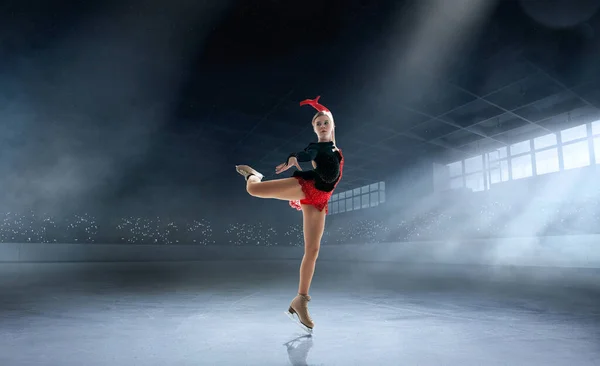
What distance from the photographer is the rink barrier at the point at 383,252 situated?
9.88 metres

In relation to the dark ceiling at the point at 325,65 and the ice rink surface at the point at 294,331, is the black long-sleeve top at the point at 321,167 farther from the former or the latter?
the dark ceiling at the point at 325,65

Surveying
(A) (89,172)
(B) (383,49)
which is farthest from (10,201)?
(B) (383,49)

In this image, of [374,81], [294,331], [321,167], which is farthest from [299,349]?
[374,81]

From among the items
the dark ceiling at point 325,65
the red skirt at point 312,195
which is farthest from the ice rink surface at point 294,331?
the dark ceiling at point 325,65

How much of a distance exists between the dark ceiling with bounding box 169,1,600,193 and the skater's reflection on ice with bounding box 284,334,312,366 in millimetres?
4673

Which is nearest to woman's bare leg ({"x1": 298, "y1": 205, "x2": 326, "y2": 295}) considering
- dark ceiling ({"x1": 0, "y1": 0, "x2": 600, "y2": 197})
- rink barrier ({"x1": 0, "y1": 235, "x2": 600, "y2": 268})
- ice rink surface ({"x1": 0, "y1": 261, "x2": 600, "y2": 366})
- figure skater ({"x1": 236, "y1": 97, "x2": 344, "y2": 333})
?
figure skater ({"x1": 236, "y1": 97, "x2": 344, "y2": 333})

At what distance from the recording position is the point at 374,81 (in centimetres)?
781

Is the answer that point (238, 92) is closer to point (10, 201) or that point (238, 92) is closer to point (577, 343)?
point (577, 343)

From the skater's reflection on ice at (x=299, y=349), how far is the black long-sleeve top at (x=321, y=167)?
0.89 m

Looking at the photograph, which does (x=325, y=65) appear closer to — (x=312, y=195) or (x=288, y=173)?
(x=312, y=195)

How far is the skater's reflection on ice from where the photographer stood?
167 centimetres

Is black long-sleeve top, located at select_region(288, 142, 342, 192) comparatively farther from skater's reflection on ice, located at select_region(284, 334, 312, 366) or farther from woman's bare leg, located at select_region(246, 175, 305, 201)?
skater's reflection on ice, located at select_region(284, 334, 312, 366)

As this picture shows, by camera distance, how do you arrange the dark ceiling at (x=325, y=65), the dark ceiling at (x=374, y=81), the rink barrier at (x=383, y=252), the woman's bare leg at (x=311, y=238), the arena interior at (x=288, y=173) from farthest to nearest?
the rink barrier at (x=383, y=252), the dark ceiling at (x=374, y=81), the dark ceiling at (x=325, y=65), the woman's bare leg at (x=311, y=238), the arena interior at (x=288, y=173)

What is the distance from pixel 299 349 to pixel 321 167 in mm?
1072
